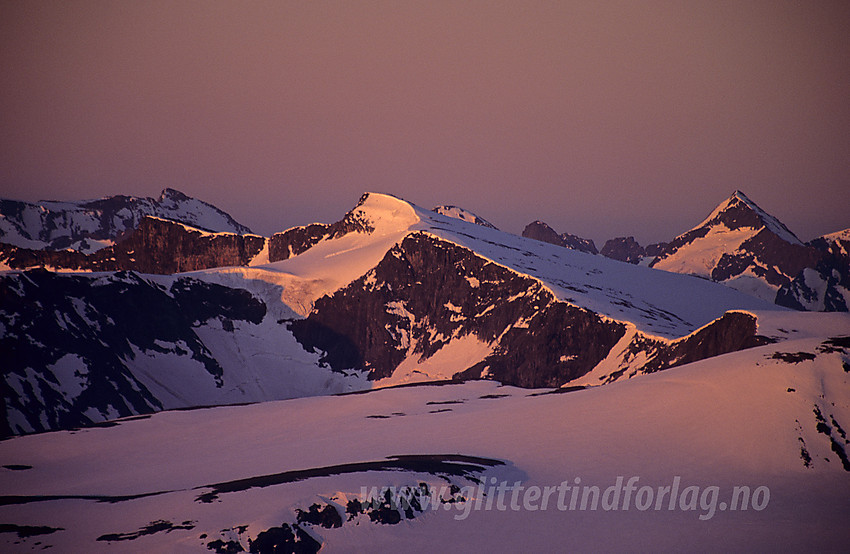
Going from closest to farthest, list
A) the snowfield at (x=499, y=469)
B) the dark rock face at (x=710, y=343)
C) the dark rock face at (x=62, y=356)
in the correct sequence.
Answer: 1. the snowfield at (x=499, y=469)
2. the dark rock face at (x=710, y=343)
3. the dark rock face at (x=62, y=356)

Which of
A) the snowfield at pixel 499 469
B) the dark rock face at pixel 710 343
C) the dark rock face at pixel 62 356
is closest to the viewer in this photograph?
the snowfield at pixel 499 469

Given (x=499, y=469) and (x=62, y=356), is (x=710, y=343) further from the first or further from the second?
(x=62, y=356)

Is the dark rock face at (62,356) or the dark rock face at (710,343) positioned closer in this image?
the dark rock face at (710,343)

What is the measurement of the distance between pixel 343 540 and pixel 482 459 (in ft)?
72.1

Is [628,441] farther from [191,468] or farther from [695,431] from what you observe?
[191,468]

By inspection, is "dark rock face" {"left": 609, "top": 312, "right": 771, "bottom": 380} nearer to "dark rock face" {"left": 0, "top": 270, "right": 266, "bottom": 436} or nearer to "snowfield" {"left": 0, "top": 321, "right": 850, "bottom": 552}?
"snowfield" {"left": 0, "top": 321, "right": 850, "bottom": 552}

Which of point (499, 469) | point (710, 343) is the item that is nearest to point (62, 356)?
point (710, 343)

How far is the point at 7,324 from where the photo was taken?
17300cm

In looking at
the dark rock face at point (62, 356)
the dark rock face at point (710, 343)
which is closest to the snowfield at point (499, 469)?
the dark rock face at point (710, 343)

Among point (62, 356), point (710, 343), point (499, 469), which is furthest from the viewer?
point (62, 356)

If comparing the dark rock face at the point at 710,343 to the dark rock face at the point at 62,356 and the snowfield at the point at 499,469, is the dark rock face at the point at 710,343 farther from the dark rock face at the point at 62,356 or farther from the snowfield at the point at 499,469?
the dark rock face at the point at 62,356

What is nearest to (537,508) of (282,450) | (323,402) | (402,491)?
(402,491)

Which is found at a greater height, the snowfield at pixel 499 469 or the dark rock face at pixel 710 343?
the dark rock face at pixel 710 343

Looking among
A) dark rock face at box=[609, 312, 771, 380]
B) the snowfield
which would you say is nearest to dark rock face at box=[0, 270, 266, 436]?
the snowfield
